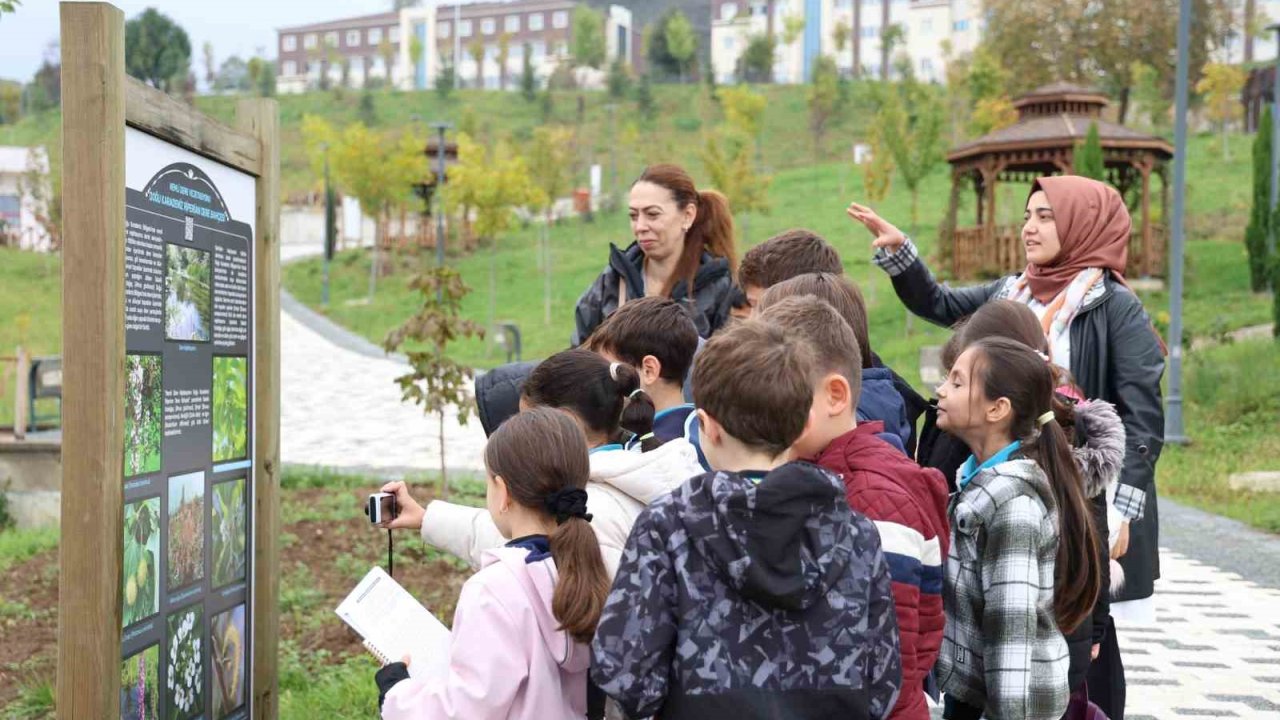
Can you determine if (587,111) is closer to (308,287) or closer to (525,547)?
(308,287)

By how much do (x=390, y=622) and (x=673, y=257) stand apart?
6.55 feet

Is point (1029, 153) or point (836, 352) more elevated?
point (1029, 153)

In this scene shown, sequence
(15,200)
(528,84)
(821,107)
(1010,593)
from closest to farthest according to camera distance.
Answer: (1010,593) < (15,200) < (821,107) < (528,84)

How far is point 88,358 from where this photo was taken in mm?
2822

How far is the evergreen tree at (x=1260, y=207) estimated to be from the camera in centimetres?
2064

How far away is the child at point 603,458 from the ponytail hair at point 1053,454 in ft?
2.48

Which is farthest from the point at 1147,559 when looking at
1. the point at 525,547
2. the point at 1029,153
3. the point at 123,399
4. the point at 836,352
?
the point at 1029,153

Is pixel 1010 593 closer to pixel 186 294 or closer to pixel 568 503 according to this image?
pixel 568 503

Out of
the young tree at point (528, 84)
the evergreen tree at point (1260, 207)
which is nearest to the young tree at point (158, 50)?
the young tree at point (528, 84)

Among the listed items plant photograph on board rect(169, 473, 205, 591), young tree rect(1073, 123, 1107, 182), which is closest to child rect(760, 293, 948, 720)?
plant photograph on board rect(169, 473, 205, 591)

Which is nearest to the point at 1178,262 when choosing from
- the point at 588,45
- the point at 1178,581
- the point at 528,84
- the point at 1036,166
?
the point at 1178,581

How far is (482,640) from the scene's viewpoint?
2426 mm

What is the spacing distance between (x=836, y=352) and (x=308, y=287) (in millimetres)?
38676

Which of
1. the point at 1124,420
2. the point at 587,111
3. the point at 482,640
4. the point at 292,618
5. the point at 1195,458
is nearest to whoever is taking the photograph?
the point at 482,640
